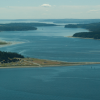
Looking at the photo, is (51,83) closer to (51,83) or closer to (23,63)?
(51,83)

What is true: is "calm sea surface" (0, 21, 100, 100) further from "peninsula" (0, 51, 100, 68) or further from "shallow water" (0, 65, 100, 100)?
"peninsula" (0, 51, 100, 68)

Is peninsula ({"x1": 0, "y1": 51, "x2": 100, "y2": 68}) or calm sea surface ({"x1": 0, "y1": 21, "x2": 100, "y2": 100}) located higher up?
peninsula ({"x1": 0, "y1": 51, "x2": 100, "y2": 68})

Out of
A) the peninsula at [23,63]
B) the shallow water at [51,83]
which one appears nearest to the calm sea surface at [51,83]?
the shallow water at [51,83]


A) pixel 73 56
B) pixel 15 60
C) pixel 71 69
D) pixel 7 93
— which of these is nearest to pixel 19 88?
pixel 7 93

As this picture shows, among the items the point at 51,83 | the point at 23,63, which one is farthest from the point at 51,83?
the point at 23,63

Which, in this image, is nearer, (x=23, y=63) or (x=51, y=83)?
(x=51, y=83)

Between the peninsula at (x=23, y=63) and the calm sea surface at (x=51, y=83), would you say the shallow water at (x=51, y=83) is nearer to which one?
the calm sea surface at (x=51, y=83)

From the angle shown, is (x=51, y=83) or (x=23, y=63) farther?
(x=23, y=63)

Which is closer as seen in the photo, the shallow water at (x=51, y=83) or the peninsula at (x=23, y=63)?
the shallow water at (x=51, y=83)

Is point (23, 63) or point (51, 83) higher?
point (23, 63)

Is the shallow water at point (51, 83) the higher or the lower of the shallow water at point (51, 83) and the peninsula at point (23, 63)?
the lower

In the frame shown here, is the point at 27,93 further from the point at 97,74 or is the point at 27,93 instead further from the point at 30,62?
the point at 30,62

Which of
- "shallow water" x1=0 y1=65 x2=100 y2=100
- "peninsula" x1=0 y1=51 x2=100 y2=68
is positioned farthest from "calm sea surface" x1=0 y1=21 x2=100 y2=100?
"peninsula" x1=0 y1=51 x2=100 y2=68
